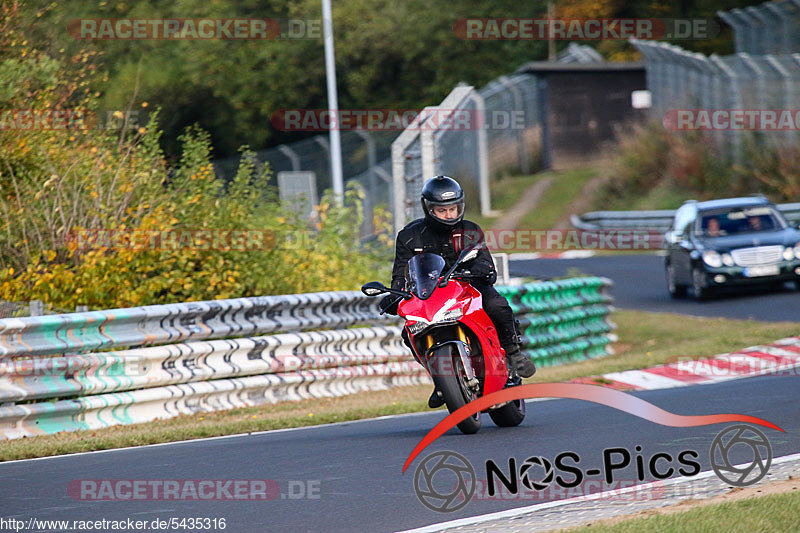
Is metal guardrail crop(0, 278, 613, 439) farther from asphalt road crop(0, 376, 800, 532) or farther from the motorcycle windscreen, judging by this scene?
the motorcycle windscreen

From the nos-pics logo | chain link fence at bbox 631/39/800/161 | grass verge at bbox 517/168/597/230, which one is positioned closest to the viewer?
the nos-pics logo

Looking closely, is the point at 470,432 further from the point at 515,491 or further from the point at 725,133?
the point at 725,133

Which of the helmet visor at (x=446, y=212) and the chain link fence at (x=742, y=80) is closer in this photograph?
the helmet visor at (x=446, y=212)

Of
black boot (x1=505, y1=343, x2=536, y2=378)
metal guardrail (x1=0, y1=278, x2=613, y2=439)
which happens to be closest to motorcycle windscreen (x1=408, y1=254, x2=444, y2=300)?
black boot (x1=505, y1=343, x2=536, y2=378)

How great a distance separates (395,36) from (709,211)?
1407 inches

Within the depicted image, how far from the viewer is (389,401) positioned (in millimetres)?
13203

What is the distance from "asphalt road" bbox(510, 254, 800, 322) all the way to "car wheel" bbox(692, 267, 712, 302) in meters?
0.15

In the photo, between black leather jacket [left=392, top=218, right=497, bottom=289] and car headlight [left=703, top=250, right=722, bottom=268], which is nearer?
black leather jacket [left=392, top=218, right=497, bottom=289]

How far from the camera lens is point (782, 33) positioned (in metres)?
38.8

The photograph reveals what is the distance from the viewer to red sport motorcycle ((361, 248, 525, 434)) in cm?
868

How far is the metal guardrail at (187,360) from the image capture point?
10.9 meters

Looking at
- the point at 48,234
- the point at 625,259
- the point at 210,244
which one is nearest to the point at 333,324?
the point at 210,244

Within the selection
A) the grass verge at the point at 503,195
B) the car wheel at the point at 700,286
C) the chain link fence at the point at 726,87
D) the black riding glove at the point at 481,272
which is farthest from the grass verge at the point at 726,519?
the grass verge at the point at 503,195

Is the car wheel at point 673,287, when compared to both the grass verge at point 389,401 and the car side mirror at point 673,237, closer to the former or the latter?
the car side mirror at point 673,237
